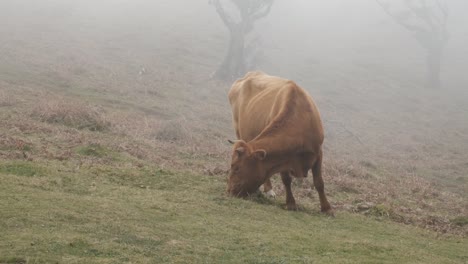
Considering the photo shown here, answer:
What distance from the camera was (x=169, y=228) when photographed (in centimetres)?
775

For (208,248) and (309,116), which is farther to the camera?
(309,116)

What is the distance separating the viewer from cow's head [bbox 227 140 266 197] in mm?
9711

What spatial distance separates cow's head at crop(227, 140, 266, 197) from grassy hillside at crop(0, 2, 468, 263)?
312 mm

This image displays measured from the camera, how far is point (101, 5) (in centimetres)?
5694

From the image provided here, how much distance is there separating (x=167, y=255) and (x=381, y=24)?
2373 inches

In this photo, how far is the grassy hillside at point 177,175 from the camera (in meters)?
7.17

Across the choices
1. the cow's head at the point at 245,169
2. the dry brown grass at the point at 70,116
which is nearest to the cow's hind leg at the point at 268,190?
the cow's head at the point at 245,169

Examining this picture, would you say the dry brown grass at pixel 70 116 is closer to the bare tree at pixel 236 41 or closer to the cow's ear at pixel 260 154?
the cow's ear at pixel 260 154

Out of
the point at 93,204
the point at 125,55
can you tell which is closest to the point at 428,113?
the point at 125,55

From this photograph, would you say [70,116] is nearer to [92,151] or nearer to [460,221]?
[92,151]

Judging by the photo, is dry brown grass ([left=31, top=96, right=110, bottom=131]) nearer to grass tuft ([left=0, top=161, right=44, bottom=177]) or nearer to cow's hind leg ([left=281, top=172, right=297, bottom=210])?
grass tuft ([left=0, top=161, right=44, bottom=177])

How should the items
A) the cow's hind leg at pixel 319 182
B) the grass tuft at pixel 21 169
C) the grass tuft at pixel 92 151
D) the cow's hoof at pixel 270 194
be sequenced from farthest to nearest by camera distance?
the grass tuft at pixel 92 151
the cow's hoof at pixel 270 194
the cow's hind leg at pixel 319 182
the grass tuft at pixel 21 169

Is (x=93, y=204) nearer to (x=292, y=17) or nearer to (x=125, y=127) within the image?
(x=125, y=127)

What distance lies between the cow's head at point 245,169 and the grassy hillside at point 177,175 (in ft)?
1.02
